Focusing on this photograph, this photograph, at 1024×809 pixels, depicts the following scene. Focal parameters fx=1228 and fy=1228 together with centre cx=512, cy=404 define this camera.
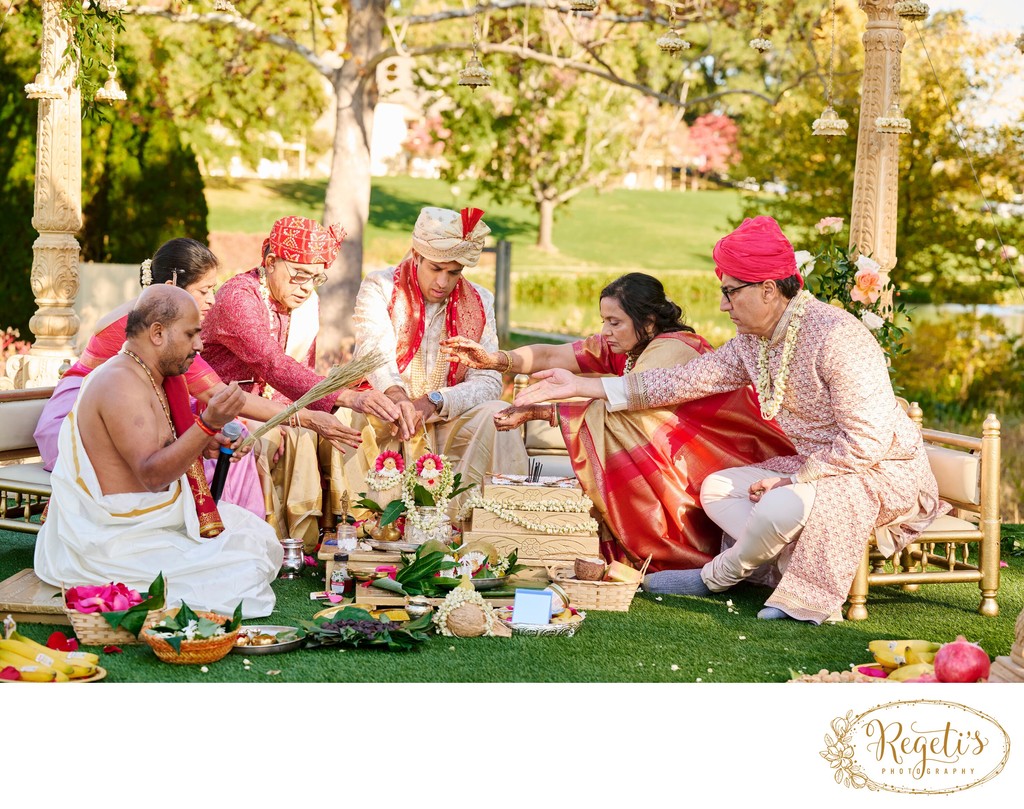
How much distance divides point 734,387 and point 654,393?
35cm

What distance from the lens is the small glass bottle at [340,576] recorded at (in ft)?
16.5

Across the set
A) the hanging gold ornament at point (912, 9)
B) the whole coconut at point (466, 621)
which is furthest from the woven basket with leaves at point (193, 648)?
the hanging gold ornament at point (912, 9)

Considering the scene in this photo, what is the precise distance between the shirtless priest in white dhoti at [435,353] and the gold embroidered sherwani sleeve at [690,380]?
74 cm

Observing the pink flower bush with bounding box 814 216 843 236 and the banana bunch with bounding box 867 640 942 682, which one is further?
the pink flower bush with bounding box 814 216 843 236

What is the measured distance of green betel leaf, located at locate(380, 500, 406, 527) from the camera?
16.8 feet

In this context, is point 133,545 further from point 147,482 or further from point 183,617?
point 183,617

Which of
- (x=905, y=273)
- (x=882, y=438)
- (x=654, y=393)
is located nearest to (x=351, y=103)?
(x=905, y=273)

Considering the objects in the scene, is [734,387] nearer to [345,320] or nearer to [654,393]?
[654,393]

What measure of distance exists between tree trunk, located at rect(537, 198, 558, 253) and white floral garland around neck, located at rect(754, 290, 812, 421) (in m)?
22.6

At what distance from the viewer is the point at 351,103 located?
11500 mm

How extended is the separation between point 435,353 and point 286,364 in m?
0.78

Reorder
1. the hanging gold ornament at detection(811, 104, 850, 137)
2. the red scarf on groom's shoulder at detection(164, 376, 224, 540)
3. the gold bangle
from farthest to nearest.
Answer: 1. the hanging gold ornament at detection(811, 104, 850, 137)
2. the gold bangle
3. the red scarf on groom's shoulder at detection(164, 376, 224, 540)

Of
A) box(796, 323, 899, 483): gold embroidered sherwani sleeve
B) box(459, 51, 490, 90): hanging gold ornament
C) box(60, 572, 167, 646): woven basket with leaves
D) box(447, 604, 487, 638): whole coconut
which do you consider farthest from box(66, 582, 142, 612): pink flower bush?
box(459, 51, 490, 90): hanging gold ornament

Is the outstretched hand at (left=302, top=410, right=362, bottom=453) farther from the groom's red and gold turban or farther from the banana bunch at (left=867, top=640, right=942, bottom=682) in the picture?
the banana bunch at (left=867, top=640, right=942, bottom=682)
